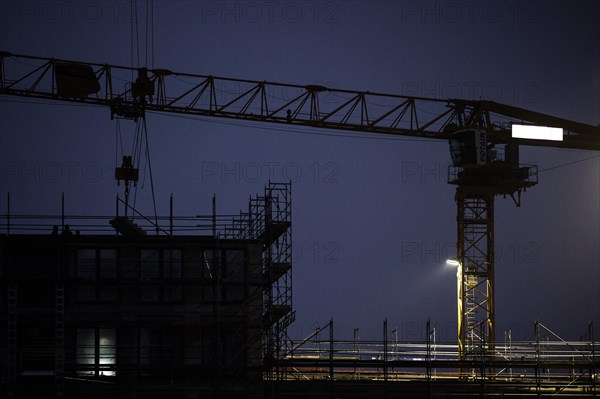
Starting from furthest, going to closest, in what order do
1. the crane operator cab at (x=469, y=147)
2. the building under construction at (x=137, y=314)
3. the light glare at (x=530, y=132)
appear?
1. the light glare at (x=530, y=132)
2. the crane operator cab at (x=469, y=147)
3. the building under construction at (x=137, y=314)

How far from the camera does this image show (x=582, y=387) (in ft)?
155

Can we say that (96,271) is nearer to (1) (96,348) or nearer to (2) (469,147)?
(1) (96,348)

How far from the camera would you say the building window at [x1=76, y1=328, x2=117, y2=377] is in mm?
40625

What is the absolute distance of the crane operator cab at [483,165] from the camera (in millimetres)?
63656

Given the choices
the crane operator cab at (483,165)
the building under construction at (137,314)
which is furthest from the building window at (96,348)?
the crane operator cab at (483,165)

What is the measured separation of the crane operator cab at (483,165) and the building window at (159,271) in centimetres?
2748

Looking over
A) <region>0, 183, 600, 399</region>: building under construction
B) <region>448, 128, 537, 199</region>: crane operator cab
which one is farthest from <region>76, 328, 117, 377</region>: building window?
<region>448, 128, 537, 199</region>: crane operator cab

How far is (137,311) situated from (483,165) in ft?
98.8

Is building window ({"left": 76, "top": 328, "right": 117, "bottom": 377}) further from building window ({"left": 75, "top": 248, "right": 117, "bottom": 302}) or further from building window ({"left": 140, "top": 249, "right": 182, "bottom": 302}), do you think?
building window ({"left": 140, "top": 249, "right": 182, "bottom": 302})

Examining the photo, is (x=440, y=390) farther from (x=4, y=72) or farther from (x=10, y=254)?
(x=4, y=72)

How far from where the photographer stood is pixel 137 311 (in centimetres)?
4097

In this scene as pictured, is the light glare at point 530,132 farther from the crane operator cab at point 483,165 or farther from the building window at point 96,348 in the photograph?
the building window at point 96,348

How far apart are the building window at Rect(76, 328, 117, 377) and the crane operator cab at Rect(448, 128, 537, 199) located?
30117 millimetres

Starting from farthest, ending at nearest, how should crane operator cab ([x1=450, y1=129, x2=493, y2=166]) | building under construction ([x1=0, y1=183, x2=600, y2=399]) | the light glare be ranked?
the light glare < crane operator cab ([x1=450, y1=129, x2=493, y2=166]) < building under construction ([x1=0, y1=183, x2=600, y2=399])
